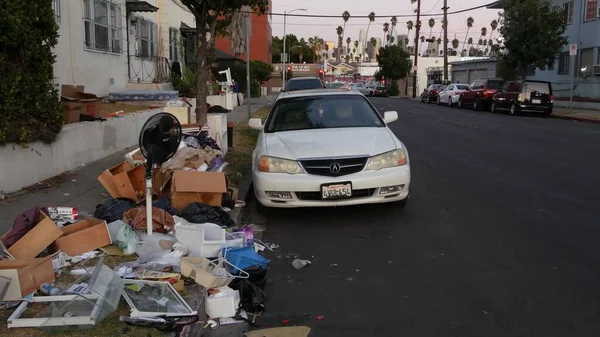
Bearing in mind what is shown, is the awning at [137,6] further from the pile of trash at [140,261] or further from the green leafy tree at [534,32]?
the green leafy tree at [534,32]

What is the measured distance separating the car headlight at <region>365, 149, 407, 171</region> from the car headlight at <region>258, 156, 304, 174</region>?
0.86m

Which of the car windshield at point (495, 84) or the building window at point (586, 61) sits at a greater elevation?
the building window at point (586, 61)

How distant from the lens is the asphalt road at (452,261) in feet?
14.1

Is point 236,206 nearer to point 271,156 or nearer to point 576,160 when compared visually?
point 271,156

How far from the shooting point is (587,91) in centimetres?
3122

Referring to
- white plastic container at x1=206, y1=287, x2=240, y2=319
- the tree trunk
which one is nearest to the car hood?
white plastic container at x1=206, y1=287, x2=240, y2=319

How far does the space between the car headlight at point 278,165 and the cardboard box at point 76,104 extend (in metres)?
4.92

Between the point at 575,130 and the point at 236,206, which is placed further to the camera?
the point at 575,130

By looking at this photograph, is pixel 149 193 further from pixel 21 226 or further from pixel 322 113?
pixel 322 113

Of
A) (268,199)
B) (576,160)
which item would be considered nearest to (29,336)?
(268,199)

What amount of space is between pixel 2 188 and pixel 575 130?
56.9 ft

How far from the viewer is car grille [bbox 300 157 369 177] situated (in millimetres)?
6770

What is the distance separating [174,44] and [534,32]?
1953cm

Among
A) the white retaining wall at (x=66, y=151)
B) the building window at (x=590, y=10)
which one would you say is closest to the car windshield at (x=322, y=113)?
the white retaining wall at (x=66, y=151)
